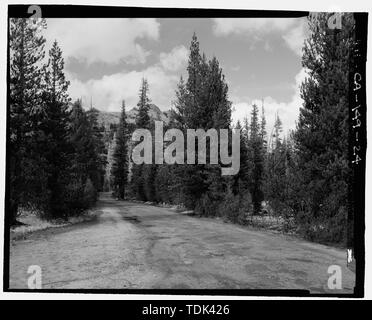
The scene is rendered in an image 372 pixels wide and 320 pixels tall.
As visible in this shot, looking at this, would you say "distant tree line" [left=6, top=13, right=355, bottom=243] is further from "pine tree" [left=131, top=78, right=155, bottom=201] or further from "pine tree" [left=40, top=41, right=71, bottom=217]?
"pine tree" [left=131, top=78, right=155, bottom=201]

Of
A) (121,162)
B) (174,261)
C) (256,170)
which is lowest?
(174,261)

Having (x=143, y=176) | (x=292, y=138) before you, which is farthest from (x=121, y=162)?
(x=292, y=138)

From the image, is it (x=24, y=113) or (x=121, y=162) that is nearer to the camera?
(x=24, y=113)

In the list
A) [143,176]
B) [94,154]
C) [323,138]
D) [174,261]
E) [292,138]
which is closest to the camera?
[174,261]

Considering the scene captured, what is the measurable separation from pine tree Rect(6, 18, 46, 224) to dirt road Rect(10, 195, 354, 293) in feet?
4.75

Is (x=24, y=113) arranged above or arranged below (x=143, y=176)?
above

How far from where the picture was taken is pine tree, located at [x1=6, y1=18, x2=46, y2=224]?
7266 millimetres

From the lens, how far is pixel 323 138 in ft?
35.6

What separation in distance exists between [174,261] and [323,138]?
6104 mm

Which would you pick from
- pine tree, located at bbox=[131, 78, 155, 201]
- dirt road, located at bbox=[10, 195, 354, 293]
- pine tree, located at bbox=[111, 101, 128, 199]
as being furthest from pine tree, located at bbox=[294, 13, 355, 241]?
pine tree, located at bbox=[111, 101, 128, 199]

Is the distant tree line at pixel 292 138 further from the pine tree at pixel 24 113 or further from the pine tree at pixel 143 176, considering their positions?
the pine tree at pixel 143 176

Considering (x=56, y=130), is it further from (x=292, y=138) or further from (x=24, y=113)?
(x=292, y=138)

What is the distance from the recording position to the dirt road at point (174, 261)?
7.00 meters
